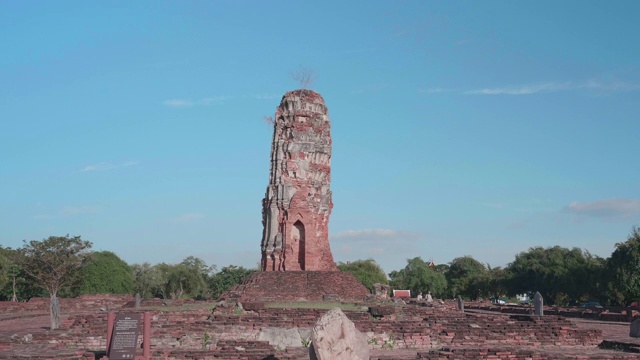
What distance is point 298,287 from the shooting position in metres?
24.7

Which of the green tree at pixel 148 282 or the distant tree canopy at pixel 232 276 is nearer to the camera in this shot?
the distant tree canopy at pixel 232 276

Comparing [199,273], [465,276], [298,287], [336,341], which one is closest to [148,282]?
[199,273]

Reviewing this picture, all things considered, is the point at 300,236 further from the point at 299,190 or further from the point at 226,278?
the point at 226,278

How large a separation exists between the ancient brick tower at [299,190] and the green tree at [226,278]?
26.9 m

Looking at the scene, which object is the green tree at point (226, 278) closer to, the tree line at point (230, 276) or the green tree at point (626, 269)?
the tree line at point (230, 276)

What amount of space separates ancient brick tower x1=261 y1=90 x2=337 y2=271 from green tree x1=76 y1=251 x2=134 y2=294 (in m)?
17.1

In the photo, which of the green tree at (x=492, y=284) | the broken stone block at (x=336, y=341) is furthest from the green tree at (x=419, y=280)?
the broken stone block at (x=336, y=341)

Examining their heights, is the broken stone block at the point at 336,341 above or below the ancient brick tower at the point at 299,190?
below

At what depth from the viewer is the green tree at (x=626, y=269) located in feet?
105

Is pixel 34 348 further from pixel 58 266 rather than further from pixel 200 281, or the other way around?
pixel 200 281

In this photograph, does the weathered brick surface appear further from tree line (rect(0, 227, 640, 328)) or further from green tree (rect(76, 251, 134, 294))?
green tree (rect(76, 251, 134, 294))

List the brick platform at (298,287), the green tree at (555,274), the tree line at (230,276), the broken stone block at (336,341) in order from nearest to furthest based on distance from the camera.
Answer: the broken stone block at (336,341)
the brick platform at (298,287)
the tree line at (230,276)
the green tree at (555,274)

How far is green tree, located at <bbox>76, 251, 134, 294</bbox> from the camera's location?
42.9 m

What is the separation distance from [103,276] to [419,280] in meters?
28.4
